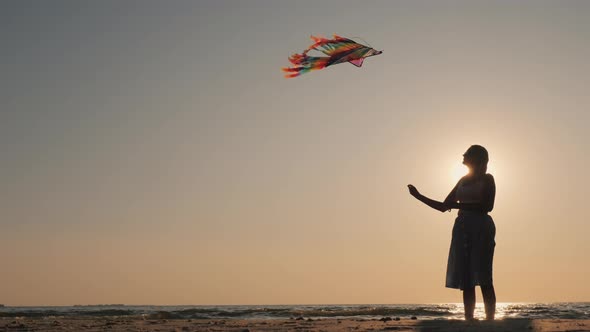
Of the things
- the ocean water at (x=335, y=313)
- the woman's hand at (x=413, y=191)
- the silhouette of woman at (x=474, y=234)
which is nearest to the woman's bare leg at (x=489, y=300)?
the silhouette of woman at (x=474, y=234)

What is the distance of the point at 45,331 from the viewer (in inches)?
378

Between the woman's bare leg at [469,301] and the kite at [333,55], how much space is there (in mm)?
5237

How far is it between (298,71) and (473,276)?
5249 mm

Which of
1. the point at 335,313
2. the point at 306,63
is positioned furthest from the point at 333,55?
the point at 335,313

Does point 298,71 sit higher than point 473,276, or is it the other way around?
point 298,71

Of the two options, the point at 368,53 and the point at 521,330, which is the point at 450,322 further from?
the point at 368,53

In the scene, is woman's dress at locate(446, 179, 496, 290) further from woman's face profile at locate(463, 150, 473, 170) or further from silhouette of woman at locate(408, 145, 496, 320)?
woman's face profile at locate(463, 150, 473, 170)

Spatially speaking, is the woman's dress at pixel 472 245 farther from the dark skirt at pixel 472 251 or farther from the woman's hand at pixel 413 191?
the woman's hand at pixel 413 191

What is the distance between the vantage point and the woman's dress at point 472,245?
8.75 m

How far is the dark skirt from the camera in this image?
8734mm

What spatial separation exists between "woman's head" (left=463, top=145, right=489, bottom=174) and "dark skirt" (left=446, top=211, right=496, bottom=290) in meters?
0.57

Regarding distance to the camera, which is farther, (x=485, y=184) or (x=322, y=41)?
(x=322, y=41)

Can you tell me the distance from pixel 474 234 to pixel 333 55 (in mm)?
5391

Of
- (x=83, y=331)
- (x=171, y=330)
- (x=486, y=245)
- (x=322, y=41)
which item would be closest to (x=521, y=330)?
(x=486, y=245)
